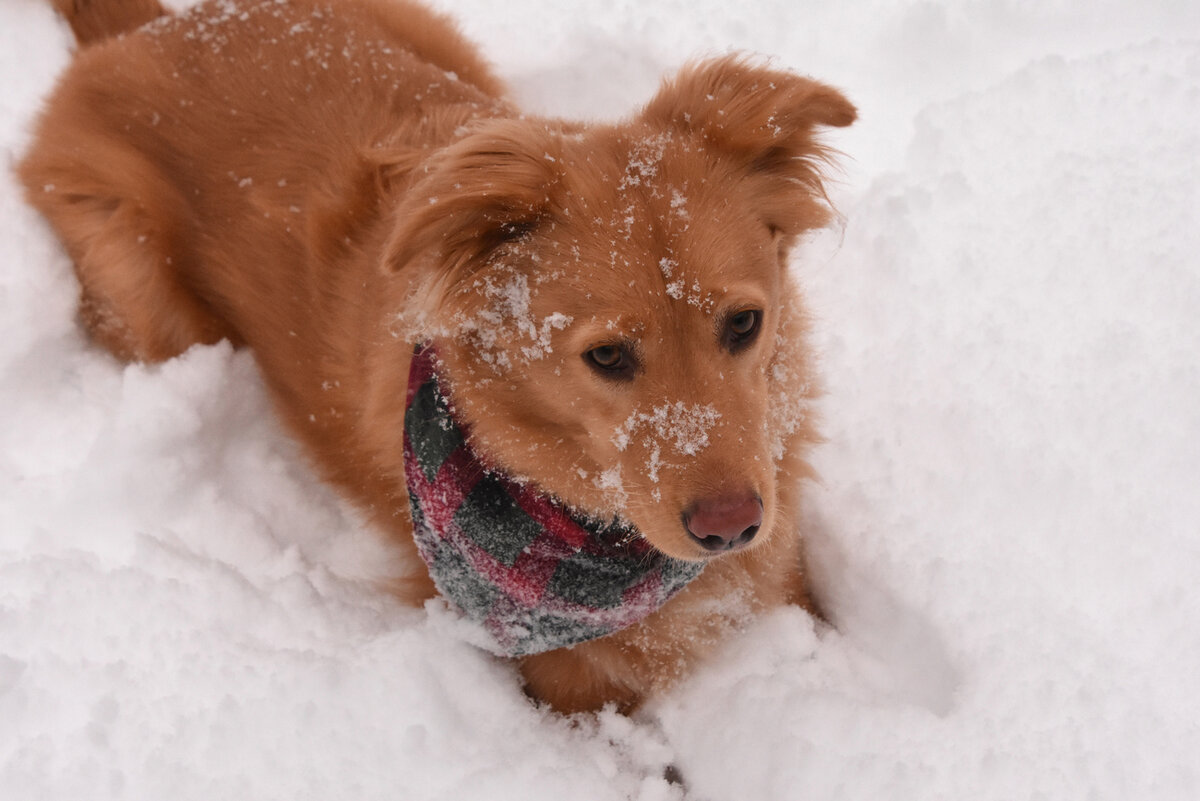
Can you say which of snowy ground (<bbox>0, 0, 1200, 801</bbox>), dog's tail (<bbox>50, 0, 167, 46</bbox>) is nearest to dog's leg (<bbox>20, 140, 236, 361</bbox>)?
snowy ground (<bbox>0, 0, 1200, 801</bbox>)

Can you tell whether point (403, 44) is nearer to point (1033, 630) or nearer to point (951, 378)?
point (951, 378)

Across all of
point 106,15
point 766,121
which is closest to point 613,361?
point 766,121

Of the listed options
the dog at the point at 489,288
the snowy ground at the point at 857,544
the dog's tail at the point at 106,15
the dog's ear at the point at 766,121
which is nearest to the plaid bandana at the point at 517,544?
the dog at the point at 489,288

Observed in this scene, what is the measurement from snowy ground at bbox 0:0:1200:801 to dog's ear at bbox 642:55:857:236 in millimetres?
1011

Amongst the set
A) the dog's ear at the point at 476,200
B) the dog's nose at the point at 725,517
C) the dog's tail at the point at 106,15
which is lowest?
the dog's nose at the point at 725,517

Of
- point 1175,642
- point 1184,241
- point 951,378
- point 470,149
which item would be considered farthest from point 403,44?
point 1175,642

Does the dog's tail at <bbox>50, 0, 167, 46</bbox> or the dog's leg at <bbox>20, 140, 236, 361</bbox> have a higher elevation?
the dog's tail at <bbox>50, 0, 167, 46</bbox>

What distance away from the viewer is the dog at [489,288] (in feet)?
6.51

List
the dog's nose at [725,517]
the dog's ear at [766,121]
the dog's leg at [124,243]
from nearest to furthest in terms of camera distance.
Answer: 1. the dog's nose at [725,517]
2. the dog's ear at [766,121]
3. the dog's leg at [124,243]

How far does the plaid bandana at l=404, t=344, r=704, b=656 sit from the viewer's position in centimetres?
232

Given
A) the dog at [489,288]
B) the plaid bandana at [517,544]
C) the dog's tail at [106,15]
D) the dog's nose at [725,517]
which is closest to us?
the dog's nose at [725,517]

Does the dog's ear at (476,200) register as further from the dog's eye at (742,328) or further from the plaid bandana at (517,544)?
the dog's eye at (742,328)

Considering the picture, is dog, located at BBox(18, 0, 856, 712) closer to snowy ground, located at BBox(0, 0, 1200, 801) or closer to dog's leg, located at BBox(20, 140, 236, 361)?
dog's leg, located at BBox(20, 140, 236, 361)

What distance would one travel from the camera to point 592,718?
2.65 meters
